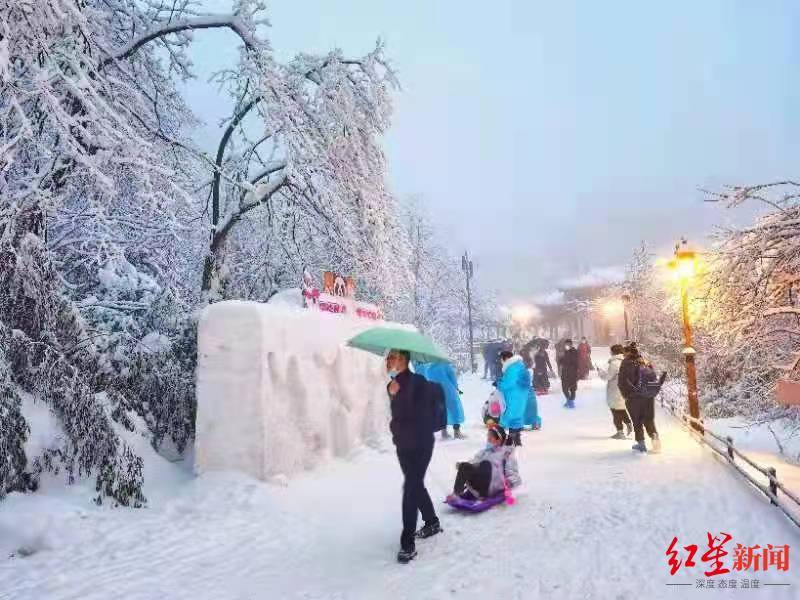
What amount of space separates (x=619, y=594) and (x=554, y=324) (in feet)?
202

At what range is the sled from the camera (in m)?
6.56

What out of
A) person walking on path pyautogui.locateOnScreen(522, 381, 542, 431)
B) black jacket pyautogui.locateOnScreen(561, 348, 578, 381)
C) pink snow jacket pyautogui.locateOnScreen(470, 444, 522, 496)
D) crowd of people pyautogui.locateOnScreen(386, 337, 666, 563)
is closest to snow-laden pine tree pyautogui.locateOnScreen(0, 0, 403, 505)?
crowd of people pyautogui.locateOnScreen(386, 337, 666, 563)

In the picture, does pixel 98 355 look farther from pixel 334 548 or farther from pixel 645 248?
pixel 645 248

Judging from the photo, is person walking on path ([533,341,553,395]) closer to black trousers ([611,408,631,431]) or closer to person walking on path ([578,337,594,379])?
person walking on path ([578,337,594,379])

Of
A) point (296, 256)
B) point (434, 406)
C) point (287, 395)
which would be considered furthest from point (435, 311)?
point (434, 406)

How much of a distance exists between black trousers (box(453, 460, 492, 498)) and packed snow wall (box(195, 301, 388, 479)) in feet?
7.81

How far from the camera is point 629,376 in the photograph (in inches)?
381

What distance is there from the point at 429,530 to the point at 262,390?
2901mm

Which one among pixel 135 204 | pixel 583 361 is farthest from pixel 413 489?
pixel 583 361

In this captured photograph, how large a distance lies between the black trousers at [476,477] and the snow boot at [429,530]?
3.39 feet

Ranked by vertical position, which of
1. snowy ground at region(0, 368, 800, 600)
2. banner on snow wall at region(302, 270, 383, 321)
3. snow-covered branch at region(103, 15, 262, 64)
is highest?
snow-covered branch at region(103, 15, 262, 64)

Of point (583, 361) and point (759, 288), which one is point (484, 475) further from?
point (583, 361)

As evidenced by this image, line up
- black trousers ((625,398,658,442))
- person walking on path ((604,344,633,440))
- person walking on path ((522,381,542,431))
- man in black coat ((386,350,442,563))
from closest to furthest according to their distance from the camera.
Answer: man in black coat ((386,350,442,563))
black trousers ((625,398,658,442))
person walking on path ((604,344,633,440))
person walking on path ((522,381,542,431))

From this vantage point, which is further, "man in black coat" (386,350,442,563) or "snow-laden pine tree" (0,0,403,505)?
"snow-laden pine tree" (0,0,403,505)
